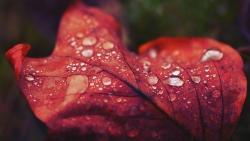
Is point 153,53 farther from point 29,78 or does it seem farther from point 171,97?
point 29,78

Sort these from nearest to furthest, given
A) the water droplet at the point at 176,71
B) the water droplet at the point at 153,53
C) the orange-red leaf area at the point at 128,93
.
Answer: the orange-red leaf area at the point at 128,93 → the water droplet at the point at 176,71 → the water droplet at the point at 153,53

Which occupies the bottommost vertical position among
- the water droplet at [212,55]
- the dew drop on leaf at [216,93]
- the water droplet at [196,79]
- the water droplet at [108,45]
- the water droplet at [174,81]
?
the water droplet at [108,45]

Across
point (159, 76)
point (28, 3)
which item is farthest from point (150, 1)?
point (159, 76)

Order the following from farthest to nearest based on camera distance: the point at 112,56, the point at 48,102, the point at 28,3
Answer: the point at 28,3
the point at 112,56
the point at 48,102

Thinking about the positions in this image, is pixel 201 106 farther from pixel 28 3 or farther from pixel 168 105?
pixel 28 3

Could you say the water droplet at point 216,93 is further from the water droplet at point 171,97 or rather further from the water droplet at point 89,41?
the water droplet at point 89,41

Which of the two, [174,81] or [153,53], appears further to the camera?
[153,53]

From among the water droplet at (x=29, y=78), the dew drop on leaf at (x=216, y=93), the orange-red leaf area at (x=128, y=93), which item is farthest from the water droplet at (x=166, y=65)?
the water droplet at (x=29, y=78)

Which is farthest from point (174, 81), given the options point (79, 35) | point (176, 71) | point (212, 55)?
Result: point (79, 35)
